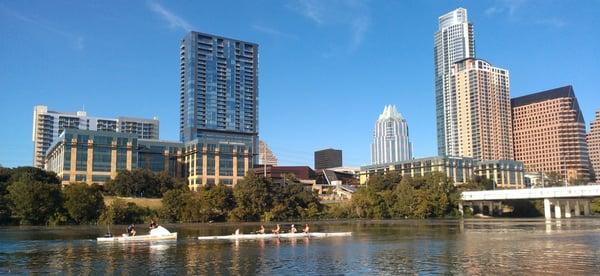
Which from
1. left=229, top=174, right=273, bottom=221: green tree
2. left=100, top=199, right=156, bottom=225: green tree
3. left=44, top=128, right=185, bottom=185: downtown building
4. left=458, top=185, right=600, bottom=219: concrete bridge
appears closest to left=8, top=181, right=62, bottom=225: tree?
left=100, top=199, right=156, bottom=225: green tree

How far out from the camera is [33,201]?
11575 cm

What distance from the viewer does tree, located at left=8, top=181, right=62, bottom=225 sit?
379 feet

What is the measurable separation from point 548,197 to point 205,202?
85.2 m

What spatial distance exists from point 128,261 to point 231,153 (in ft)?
487

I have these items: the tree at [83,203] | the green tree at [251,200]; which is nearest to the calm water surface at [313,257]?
the tree at [83,203]

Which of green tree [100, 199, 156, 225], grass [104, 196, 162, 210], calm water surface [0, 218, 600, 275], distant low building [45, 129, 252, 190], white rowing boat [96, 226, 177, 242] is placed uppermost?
distant low building [45, 129, 252, 190]

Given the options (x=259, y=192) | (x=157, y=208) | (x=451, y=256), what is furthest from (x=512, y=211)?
(x=451, y=256)

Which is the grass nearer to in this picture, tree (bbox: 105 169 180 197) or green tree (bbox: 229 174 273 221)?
tree (bbox: 105 169 180 197)

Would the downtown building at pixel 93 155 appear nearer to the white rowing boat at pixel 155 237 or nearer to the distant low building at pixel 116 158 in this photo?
the distant low building at pixel 116 158

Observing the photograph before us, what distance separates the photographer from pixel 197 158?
7495 inches

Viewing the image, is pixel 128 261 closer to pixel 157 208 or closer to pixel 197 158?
pixel 157 208

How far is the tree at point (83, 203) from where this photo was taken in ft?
394

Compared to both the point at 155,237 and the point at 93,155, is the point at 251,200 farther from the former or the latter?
the point at 155,237

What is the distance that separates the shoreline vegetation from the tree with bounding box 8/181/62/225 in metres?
0.19
